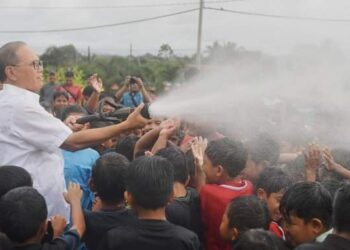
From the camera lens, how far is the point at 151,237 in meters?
2.93

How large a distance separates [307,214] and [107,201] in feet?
4.35

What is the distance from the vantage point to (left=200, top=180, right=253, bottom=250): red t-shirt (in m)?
3.69

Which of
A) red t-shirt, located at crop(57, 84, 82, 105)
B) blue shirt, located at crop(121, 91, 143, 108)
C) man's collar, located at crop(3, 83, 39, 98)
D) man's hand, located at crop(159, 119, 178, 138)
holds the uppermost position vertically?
man's collar, located at crop(3, 83, 39, 98)

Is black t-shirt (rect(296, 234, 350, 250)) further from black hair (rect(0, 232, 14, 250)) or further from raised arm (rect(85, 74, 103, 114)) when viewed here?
raised arm (rect(85, 74, 103, 114))

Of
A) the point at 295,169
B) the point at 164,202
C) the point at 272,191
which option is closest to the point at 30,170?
the point at 164,202

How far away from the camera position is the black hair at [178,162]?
3863 millimetres

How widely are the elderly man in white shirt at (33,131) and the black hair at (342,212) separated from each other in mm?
1394

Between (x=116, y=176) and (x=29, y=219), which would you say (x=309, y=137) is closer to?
(x=116, y=176)

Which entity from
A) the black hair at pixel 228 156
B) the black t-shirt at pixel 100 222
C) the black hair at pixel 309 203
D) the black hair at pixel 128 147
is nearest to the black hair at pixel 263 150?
the black hair at pixel 228 156

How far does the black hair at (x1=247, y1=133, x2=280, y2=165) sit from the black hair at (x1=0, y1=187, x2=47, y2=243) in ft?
8.01

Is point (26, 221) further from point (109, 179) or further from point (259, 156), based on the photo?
point (259, 156)

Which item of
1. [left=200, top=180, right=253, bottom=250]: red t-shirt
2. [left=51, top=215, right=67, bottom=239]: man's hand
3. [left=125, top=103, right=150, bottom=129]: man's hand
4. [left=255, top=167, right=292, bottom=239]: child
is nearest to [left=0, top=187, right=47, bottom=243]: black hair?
[left=51, top=215, right=67, bottom=239]: man's hand

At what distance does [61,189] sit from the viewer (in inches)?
142

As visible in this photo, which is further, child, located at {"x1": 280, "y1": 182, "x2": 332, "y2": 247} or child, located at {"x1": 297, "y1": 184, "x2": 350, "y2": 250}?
child, located at {"x1": 280, "y1": 182, "x2": 332, "y2": 247}
